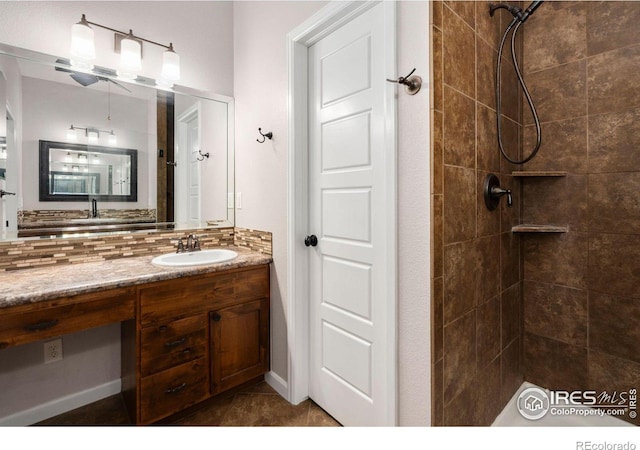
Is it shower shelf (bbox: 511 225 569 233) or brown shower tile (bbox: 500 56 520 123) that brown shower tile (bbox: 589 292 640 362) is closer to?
shower shelf (bbox: 511 225 569 233)

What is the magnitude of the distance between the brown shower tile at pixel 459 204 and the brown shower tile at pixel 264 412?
1.29m

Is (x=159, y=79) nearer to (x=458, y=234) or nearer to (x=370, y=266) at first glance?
(x=370, y=266)

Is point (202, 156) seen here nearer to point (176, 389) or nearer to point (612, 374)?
point (176, 389)

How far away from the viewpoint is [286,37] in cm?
176

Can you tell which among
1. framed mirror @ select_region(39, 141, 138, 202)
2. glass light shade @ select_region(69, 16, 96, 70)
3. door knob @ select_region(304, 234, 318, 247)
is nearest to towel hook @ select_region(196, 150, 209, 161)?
framed mirror @ select_region(39, 141, 138, 202)

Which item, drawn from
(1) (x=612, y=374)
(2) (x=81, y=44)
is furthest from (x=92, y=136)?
(1) (x=612, y=374)

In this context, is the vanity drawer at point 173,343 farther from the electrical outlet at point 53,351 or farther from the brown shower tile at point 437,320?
the brown shower tile at point 437,320

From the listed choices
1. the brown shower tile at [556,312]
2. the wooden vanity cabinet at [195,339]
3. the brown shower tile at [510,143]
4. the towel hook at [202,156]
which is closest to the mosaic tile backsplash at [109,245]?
the wooden vanity cabinet at [195,339]

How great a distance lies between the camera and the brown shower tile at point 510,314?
65.7 inches

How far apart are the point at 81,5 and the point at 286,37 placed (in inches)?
46.1

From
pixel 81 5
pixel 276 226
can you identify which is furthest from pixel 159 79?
pixel 276 226

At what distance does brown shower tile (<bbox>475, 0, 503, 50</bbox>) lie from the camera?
141 cm

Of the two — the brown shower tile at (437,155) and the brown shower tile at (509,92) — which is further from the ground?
the brown shower tile at (509,92)

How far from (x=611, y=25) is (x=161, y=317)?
8.96 feet
